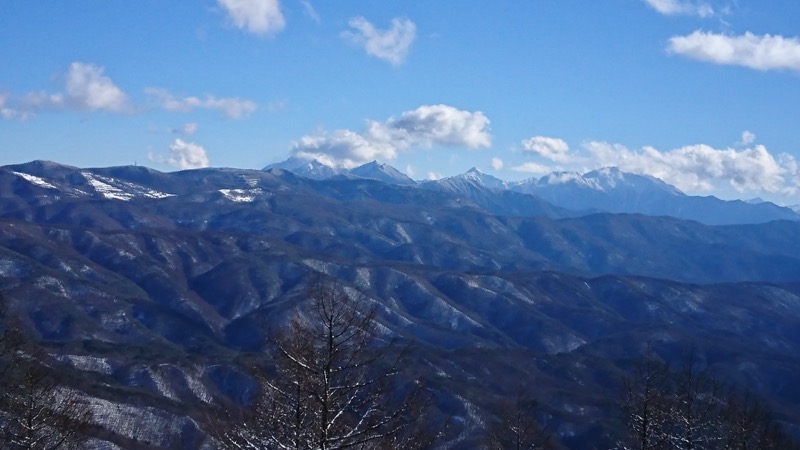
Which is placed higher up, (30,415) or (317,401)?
(317,401)

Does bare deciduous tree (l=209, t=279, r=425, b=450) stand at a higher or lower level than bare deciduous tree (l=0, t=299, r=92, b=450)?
higher

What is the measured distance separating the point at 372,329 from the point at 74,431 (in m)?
15.3

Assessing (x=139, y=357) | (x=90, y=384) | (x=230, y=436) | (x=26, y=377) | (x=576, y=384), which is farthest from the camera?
(x=576, y=384)

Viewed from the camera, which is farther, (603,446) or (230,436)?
(603,446)

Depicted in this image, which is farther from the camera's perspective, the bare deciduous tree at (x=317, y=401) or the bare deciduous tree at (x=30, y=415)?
the bare deciduous tree at (x=30, y=415)

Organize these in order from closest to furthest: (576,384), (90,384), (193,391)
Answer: (90,384), (193,391), (576,384)

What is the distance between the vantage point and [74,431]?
3206cm

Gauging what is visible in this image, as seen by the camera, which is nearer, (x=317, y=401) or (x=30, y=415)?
(x=317, y=401)

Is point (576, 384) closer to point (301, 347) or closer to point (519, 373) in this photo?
point (519, 373)

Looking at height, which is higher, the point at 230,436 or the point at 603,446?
the point at 230,436

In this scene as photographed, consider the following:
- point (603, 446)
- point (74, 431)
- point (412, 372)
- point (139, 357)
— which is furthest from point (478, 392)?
point (74, 431)

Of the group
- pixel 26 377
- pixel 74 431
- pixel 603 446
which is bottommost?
pixel 603 446

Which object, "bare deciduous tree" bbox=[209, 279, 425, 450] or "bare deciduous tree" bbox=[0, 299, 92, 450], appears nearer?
"bare deciduous tree" bbox=[209, 279, 425, 450]

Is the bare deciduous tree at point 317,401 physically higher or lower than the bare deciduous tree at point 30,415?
higher
